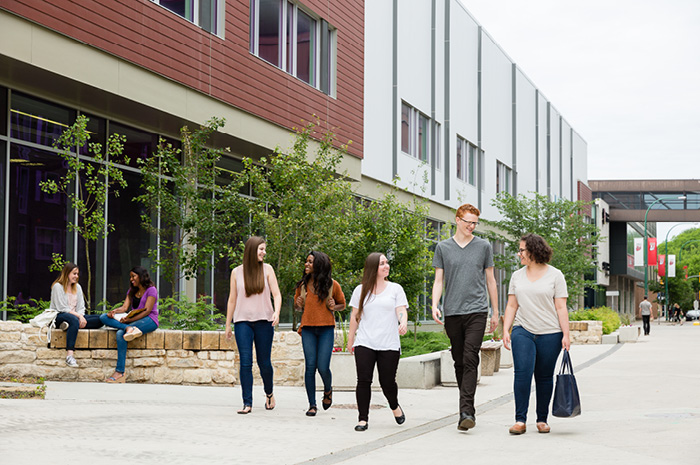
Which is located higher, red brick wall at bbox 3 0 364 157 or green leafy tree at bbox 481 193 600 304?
red brick wall at bbox 3 0 364 157

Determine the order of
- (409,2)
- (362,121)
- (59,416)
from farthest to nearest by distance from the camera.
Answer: (409,2) → (362,121) → (59,416)

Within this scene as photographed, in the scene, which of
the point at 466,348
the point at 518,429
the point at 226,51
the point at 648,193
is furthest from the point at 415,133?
the point at 648,193

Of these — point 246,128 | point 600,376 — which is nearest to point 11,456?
point 600,376

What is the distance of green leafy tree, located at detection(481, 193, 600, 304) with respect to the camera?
3136 centimetres

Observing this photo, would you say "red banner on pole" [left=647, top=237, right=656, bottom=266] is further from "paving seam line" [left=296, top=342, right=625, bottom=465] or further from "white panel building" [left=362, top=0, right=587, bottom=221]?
"paving seam line" [left=296, top=342, right=625, bottom=465]

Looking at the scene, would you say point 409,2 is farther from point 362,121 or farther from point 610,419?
point 610,419

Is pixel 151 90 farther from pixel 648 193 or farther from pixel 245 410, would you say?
pixel 648 193

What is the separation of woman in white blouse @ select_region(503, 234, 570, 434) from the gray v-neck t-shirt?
41 centimetres

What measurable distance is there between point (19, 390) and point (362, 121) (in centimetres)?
1550

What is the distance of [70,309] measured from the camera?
1259 centimetres

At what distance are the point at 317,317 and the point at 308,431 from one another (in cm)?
144

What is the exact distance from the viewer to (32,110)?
1486cm

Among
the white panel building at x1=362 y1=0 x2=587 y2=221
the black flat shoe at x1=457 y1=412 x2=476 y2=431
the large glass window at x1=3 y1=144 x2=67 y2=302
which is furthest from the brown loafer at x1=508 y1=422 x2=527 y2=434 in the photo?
the white panel building at x1=362 y1=0 x2=587 y2=221

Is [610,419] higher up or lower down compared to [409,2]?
lower down
